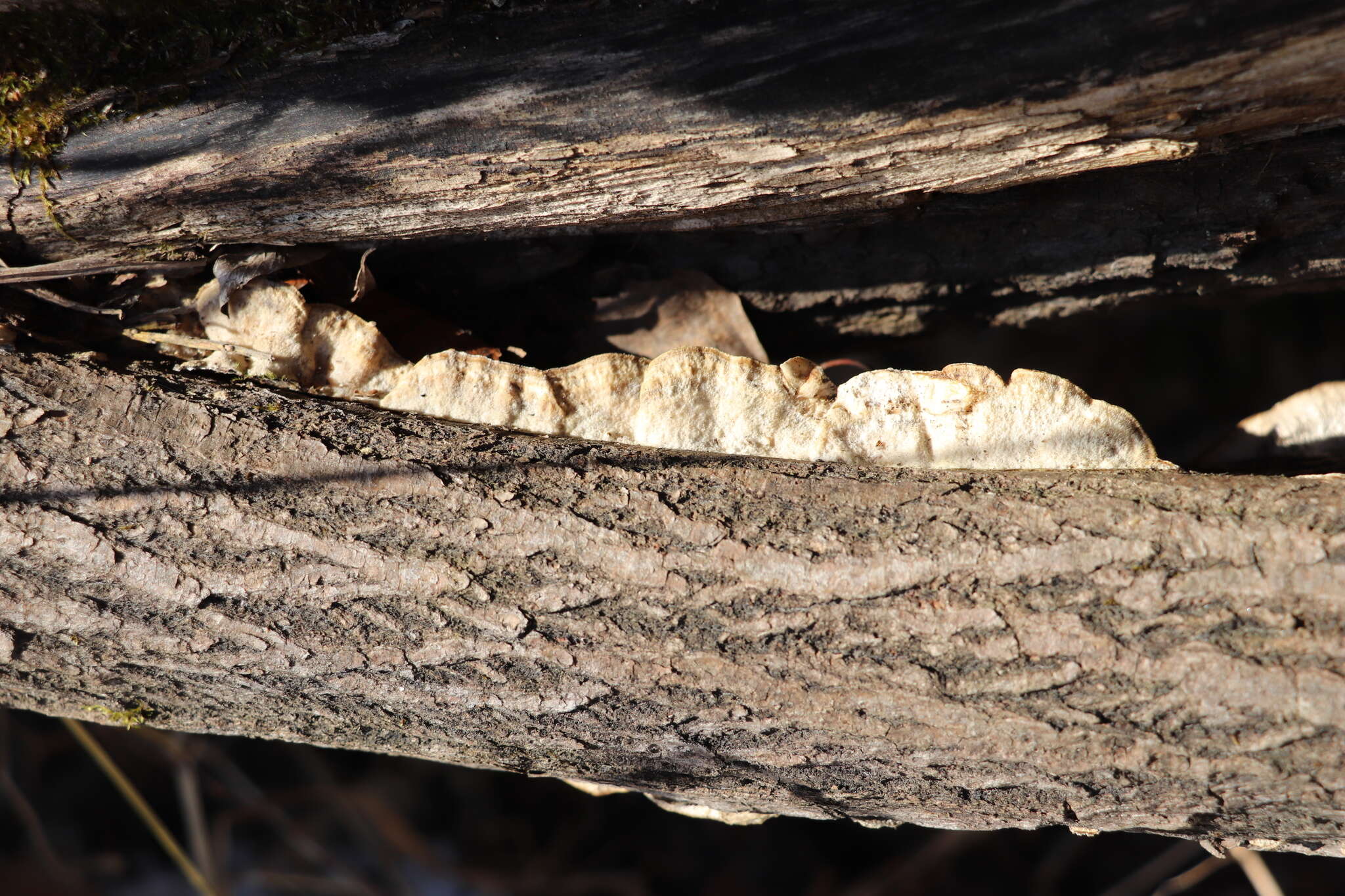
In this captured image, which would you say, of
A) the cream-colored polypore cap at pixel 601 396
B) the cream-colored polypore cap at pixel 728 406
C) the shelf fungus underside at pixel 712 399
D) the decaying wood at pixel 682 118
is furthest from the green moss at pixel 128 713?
the cream-colored polypore cap at pixel 728 406

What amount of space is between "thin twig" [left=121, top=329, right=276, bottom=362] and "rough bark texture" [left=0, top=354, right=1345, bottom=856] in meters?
0.10

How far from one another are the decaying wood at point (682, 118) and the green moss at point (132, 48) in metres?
0.05

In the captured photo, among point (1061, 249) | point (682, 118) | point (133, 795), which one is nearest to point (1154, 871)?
point (1061, 249)

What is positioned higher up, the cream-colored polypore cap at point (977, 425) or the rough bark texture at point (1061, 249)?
the rough bark texture at point (1061, 249)

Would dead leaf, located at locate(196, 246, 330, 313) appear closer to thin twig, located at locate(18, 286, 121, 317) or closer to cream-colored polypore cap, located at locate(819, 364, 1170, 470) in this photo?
thin twig, located at locate(18, 286, 121, 317)

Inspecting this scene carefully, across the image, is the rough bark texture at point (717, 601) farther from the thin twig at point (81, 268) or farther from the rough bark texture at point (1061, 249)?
the rough bark texture at point (1061, 249)

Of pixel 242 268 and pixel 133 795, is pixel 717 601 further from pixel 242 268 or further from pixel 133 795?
pixel 133 795

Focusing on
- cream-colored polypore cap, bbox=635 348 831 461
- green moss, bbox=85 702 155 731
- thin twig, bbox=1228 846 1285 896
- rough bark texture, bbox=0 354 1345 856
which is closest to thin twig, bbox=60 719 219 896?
green moss, bbox=85 702 155 731

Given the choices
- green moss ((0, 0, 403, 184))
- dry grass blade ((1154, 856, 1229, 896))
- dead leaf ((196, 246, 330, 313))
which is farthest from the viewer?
dry grass blade ((1154, 856, 1229, 896))

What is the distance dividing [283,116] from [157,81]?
282 mm

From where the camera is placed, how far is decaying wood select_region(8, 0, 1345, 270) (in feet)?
5.00

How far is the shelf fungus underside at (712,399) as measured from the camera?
185cm

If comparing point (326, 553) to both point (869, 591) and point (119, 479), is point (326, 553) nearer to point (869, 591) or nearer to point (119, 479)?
point (119, 479)

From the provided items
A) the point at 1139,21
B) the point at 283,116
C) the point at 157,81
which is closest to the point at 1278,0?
the point at 1139,21
